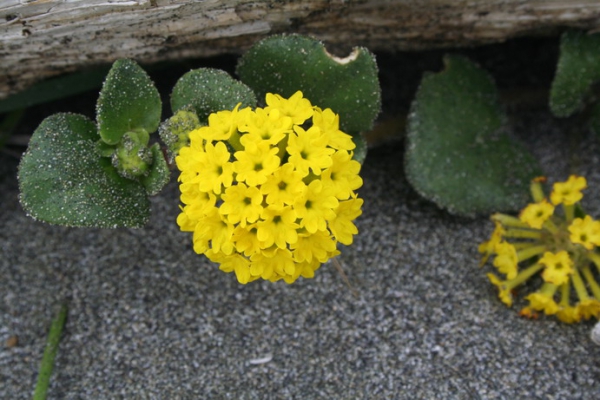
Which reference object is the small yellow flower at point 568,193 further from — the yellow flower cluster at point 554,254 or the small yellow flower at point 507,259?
the small yellow flower at point 507,259

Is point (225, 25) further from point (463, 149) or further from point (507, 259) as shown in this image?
point (507, 259)

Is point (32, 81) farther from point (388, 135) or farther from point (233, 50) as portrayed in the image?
point (388, 135)

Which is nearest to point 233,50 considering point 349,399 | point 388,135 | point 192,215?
point 388,135

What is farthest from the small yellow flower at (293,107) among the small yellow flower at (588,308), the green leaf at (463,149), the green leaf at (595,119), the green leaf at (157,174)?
the green leaf at (595,119)

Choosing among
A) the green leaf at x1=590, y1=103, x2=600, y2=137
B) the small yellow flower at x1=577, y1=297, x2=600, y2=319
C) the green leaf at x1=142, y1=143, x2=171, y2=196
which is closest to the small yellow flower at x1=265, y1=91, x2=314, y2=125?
the green leaf at x1=142, y1=143, x2=171, y2=196

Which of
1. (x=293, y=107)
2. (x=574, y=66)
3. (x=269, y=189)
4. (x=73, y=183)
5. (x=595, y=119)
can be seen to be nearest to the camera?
(x=269, y=189)

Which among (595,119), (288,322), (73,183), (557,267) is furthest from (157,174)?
(595,119)
